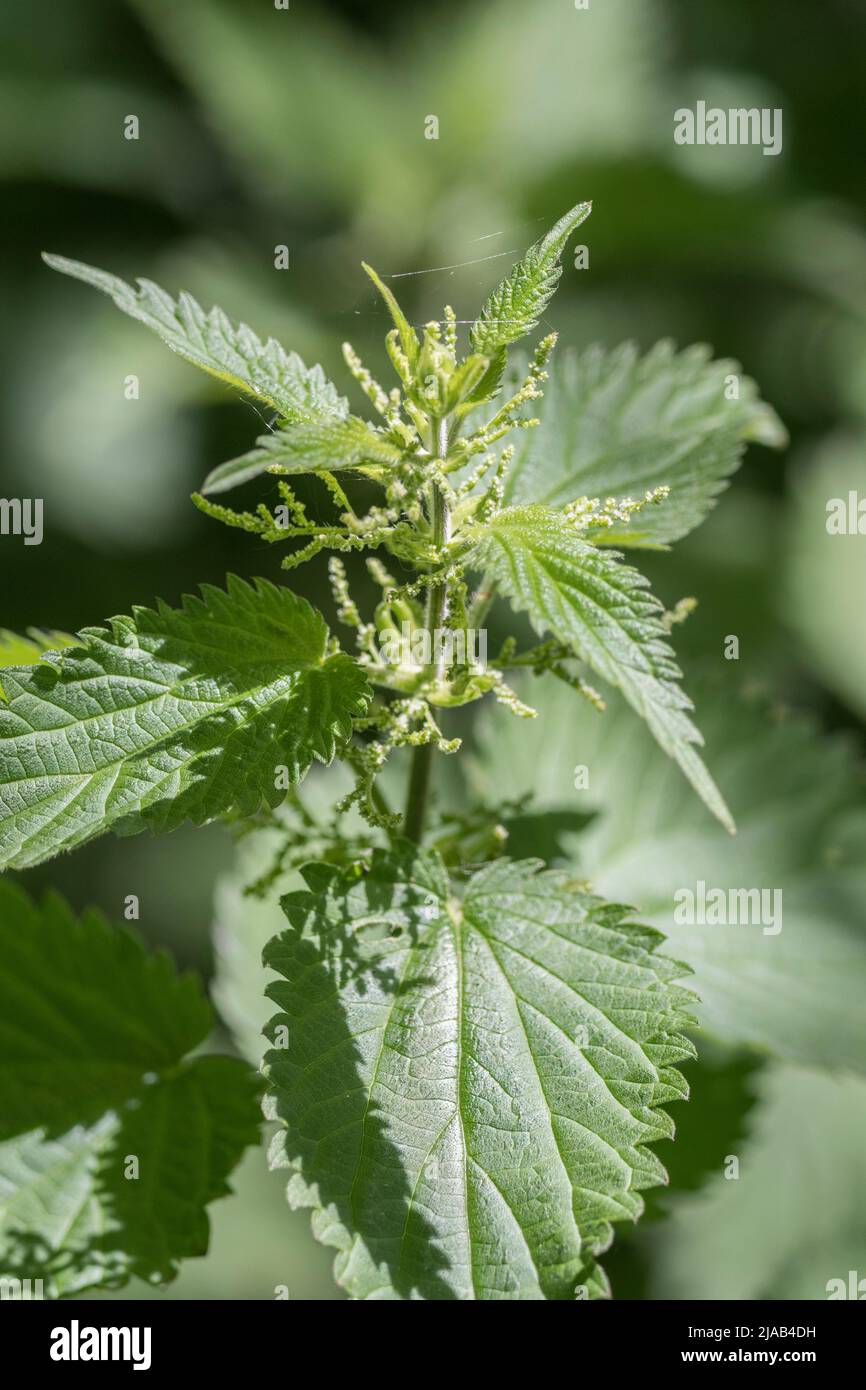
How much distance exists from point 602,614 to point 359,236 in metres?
3.36

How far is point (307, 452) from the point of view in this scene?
154cm

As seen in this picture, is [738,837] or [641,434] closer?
[641,434]

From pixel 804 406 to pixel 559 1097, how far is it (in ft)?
12.5

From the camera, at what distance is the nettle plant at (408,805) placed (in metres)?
1.62

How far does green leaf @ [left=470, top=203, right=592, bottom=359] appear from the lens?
5.31 ft
